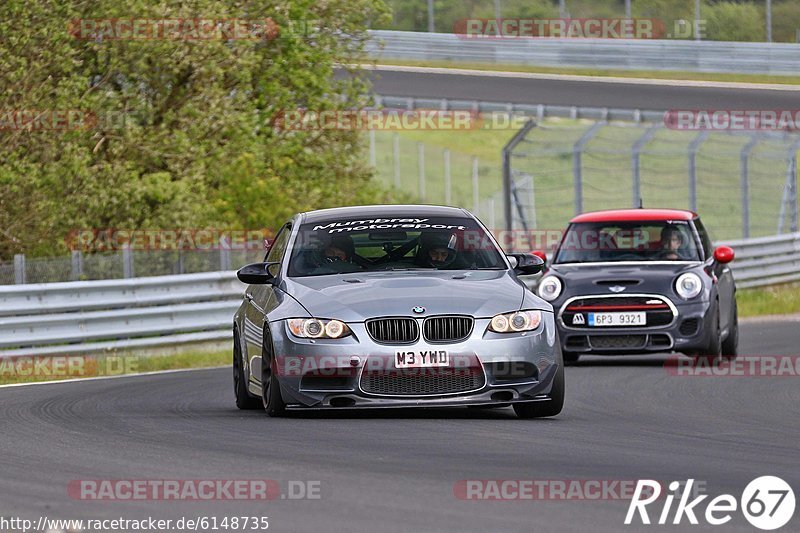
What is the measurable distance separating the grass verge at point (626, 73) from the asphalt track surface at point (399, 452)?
36455 mm

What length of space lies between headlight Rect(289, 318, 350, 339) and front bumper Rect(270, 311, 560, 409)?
35 mm

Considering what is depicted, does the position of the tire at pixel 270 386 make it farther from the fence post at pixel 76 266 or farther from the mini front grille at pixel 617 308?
the fence post at pixel 76 266

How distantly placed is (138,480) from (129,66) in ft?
64.0

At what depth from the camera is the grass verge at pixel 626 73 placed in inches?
1927

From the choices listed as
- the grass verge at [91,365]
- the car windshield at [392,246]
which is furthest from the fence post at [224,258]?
the car windshield at [392,246]

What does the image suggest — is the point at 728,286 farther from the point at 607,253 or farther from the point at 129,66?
the point at 129,66

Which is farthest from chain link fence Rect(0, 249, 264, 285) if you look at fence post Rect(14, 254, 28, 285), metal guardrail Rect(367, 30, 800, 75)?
metal guardrail Rect(367, 30, 800, 75)

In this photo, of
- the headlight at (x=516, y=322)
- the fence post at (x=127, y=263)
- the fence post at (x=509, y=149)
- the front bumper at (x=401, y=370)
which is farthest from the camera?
the fence post at (x=509, y=149)

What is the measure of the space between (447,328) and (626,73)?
43.2m

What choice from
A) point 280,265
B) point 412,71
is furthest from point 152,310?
point 412,71

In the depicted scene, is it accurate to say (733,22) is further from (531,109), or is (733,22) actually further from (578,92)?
(531,109)

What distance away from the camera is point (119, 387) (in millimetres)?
15125

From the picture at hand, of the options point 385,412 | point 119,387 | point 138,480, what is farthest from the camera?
point 119,387

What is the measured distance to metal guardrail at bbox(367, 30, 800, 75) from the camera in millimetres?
46844
